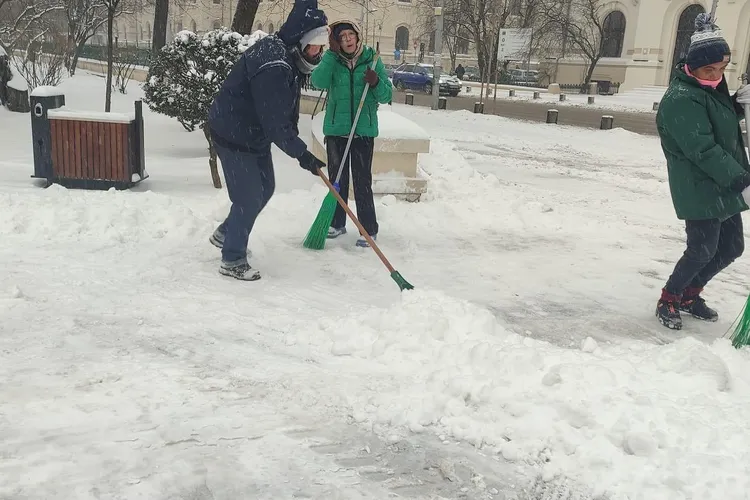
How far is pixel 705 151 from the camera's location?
3523 millimetres

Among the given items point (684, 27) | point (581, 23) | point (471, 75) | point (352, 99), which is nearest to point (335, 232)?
point (352, 99)

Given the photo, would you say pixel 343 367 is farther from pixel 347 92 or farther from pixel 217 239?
pixel 347 92

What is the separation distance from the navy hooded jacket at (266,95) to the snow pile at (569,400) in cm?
127

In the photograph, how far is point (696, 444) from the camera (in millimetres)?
2428

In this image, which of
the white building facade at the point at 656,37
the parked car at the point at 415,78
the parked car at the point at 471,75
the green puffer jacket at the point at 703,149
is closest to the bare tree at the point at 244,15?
the green puffer jacket at the point at 703,149

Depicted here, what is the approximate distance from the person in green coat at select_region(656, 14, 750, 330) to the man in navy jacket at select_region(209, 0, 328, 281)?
206 centimetres

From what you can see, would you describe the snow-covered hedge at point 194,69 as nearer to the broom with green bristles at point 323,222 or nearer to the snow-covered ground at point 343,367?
the snow-covered ground at point 343,367

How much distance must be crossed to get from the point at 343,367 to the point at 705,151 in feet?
7.29

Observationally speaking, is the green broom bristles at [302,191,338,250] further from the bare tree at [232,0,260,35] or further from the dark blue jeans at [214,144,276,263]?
the bare tree at [232,0,260,35]

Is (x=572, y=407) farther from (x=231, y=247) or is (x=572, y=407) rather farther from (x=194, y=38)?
(x=194, y=38)

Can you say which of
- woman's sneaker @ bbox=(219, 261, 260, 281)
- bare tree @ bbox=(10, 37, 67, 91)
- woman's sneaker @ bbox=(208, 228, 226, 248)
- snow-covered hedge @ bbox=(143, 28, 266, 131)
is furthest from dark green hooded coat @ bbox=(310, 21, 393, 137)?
bare tree @ bbox=(10, 37, 67, 91)

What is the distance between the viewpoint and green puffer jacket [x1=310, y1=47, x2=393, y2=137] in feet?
16.4

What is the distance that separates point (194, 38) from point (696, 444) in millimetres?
6935

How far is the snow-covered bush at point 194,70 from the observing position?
7.64 metres
